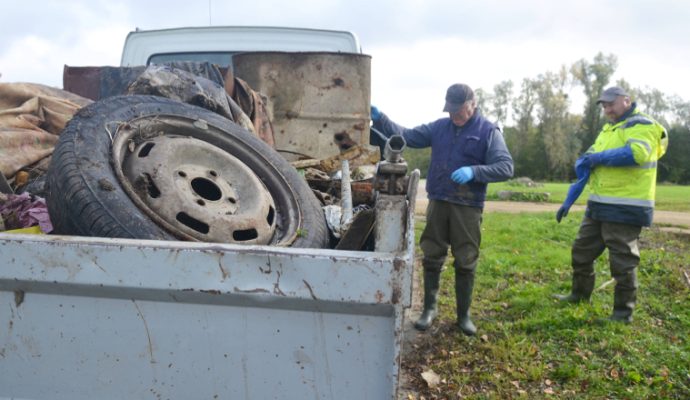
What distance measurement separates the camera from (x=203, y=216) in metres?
2.01

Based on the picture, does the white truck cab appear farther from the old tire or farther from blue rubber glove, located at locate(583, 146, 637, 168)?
blue rubber glove, located at locate(583, 146, 637, 168)

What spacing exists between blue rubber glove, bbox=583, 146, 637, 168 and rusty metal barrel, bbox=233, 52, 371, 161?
6.05ft

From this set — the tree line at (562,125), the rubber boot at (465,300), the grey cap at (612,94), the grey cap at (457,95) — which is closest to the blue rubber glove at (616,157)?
the grey cap at (612,94)

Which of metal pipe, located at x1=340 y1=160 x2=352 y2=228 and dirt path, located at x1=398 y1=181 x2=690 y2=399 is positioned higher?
metal pipe, located at x1=340 y1=160 x2=352 y2=228

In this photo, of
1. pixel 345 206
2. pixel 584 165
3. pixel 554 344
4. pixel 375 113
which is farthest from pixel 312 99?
pixel 554 344

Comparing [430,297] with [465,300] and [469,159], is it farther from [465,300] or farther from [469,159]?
[469,159]

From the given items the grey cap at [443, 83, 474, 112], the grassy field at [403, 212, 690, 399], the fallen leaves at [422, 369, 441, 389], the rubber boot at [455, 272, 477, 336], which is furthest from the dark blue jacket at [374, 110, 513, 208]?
the fallen leaves at [422, 369, 441, 389]

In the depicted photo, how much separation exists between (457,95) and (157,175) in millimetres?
2424

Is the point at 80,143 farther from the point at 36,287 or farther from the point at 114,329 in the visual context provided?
the point at 114,329

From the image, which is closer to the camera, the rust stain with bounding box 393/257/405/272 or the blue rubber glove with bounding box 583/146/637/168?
the rust stain with bounding box 393/257/405/272

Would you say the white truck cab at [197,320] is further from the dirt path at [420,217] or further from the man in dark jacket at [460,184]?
the man in dark jacket at [460,184]

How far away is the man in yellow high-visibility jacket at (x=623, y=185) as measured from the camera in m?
4.10

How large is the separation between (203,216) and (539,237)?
7329mm

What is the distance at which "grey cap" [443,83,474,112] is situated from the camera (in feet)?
12.7
